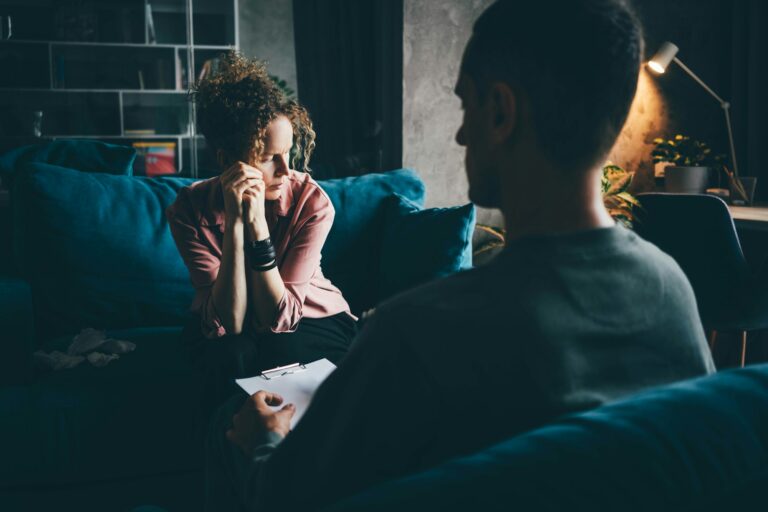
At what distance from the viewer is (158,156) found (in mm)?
5773

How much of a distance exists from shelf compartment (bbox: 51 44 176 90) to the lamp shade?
3.90 m

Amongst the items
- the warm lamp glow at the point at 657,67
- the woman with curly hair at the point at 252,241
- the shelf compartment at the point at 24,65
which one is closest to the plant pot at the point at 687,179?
the warm lamp glow at the point at 657,67

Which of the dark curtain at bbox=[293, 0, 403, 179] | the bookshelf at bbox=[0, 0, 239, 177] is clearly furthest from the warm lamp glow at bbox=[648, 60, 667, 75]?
the bookshelf at bbox=[0, 0, 239, 177]

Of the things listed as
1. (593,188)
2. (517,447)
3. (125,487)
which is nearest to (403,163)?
(125,487)

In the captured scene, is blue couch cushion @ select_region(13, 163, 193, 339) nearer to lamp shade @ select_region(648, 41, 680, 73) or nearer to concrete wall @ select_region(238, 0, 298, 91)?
lamp shade @ select_region(648, 41, 680, 73)

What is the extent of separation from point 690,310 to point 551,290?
7.8 inches

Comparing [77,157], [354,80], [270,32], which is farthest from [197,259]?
[270,32]

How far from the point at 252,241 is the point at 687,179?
2.44 metres

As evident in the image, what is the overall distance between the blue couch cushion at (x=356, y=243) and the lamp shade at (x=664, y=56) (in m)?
1.81

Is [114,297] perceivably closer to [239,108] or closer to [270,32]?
[239,108]

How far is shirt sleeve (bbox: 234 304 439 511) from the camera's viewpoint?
23.1 inches

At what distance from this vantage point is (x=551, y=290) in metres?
0.60

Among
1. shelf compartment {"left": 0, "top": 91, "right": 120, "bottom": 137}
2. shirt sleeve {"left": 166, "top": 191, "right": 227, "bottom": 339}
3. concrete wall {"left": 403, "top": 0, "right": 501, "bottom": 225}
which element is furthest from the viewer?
shelf compartment {"left": 0, "top": 91, "right": 120, "bottom": 137}

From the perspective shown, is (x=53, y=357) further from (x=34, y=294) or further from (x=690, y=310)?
(x=690, y=310)
